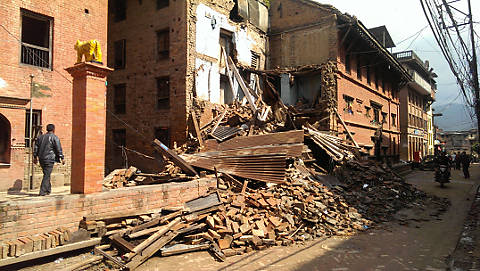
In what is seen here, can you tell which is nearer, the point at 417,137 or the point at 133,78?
the point at 133,78

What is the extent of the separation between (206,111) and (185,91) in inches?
62.0

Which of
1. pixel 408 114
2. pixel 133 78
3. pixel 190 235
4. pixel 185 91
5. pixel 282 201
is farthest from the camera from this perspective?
pixel 408 114

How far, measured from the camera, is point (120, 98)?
1872 cm

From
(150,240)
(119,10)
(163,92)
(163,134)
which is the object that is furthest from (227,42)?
(150,240)

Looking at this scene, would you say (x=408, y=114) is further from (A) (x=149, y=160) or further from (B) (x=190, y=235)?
(B) (x=190, y=235)

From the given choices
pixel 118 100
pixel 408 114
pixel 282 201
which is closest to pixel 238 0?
pixel 118 100

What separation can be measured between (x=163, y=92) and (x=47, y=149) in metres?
10.5

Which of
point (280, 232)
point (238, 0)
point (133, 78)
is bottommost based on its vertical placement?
point (280, 232)

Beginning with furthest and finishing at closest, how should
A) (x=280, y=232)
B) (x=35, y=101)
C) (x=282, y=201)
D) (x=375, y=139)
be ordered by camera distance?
1. (x=375, y=139)
2. (x=35, y=101)
3. (x=282, y=201)
4. (x=280, y=232)

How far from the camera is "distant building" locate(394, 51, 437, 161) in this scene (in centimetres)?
3844

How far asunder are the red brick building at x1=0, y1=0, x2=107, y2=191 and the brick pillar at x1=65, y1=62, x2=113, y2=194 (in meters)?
4.40

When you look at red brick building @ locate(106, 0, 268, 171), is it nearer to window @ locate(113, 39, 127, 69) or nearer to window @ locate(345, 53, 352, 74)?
window @ locate(113, 39, 127, 69)

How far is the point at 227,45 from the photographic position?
61.1 ft

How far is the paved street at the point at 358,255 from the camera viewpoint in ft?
20.0
